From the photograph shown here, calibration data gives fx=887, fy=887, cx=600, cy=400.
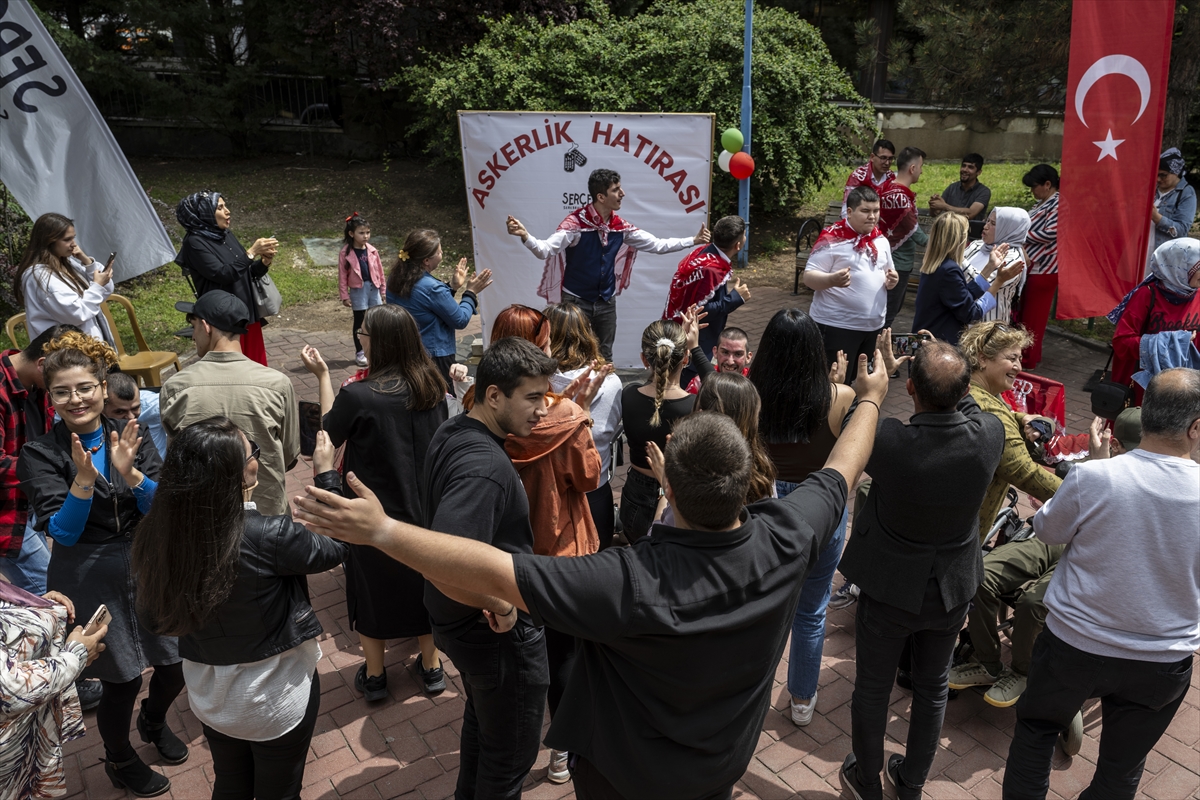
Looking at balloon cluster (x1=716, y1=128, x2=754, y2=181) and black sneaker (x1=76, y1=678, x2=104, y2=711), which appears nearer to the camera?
black sneaker (x1=76, y1=678, x2=104, y2=711)

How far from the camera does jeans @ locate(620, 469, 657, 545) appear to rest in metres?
4.19

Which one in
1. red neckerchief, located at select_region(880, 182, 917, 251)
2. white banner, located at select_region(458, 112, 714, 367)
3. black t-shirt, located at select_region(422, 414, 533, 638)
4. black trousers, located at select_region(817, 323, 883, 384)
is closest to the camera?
black t-shirt, located at select_region(422, 414, 533, 638)

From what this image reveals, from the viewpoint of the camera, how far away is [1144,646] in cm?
284

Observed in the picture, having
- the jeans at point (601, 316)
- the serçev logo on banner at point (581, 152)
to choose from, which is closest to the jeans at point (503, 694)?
the jeans at point (601, 316)

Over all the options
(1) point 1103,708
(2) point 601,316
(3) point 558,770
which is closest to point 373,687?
(3) point 558,770

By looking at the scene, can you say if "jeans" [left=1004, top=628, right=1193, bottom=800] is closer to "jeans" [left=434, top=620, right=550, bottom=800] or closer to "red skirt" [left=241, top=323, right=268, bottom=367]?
"jeans" [left=434, top=620, right=550, bottom=800]

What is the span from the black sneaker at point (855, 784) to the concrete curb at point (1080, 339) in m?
6.77

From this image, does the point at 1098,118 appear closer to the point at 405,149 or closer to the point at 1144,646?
the point at 1144,646

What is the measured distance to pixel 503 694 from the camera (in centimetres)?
293

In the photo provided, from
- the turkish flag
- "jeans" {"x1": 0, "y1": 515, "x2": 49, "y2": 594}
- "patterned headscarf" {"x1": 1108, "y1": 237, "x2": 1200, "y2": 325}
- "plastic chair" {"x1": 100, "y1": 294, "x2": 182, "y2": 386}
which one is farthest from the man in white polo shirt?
"plastic chair" {"x1": 100, "y1": 294, "x2": 182, "y2": 386}

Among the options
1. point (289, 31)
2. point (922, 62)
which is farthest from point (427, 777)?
point (289, 31)

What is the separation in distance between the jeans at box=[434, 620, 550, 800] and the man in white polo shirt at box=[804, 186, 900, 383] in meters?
3.85

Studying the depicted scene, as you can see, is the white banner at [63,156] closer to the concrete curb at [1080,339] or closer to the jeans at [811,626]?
the jeans at [811,626]

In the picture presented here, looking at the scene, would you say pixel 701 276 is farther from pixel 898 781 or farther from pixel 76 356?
pixel 76 356
